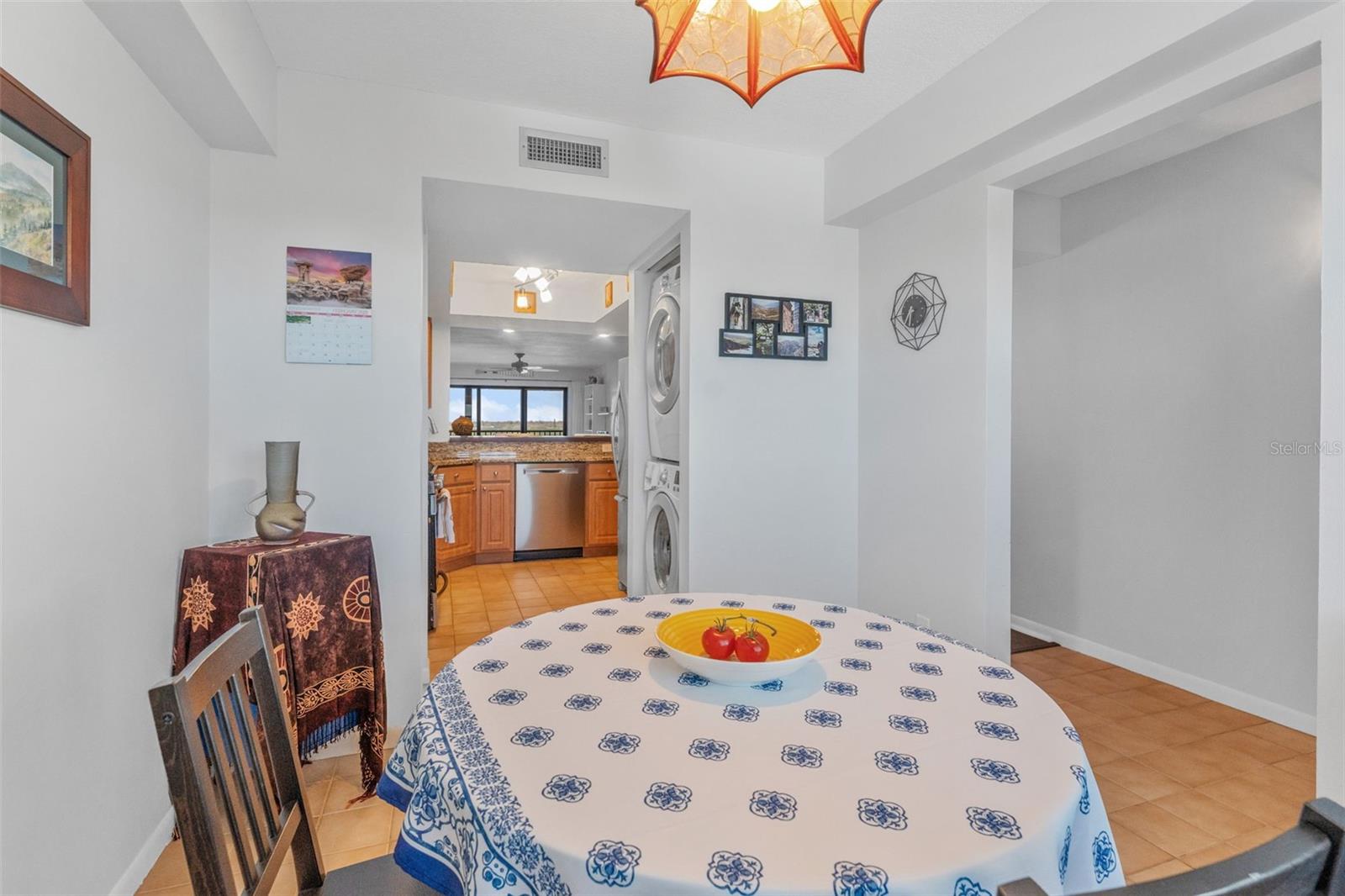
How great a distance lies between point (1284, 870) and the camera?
48 centimetres

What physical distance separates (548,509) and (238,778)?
4.74 meters

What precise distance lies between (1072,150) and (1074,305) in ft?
4.84

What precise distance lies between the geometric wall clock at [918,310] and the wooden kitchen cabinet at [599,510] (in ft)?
10.5

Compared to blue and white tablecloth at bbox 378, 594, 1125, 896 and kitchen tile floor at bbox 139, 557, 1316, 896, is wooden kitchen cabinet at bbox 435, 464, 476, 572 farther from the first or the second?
blue and white tablecloth at bbox 378, 594, 1125, 896

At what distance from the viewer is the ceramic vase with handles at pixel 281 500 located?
2.10 m

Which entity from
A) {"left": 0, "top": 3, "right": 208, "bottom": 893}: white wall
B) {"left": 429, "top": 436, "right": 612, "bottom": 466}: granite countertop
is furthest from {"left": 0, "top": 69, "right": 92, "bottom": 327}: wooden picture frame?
{"left": 429, "top": 436, "right": 612, "bottom": 466}: granite countertop

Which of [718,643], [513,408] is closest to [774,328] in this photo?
[718,643]

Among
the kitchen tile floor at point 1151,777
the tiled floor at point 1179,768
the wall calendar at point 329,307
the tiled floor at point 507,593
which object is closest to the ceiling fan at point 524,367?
the tiled floor at point 507,593

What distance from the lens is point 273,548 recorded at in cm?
199

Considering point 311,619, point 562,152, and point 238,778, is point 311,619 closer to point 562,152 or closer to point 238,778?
Result: point 238,778

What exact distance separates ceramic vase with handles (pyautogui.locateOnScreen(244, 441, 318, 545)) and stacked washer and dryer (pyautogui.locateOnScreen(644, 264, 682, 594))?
5.41 ft

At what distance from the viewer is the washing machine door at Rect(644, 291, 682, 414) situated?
11.1 ft

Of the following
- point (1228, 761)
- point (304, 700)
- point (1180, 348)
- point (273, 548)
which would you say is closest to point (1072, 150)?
point (1180, 348)

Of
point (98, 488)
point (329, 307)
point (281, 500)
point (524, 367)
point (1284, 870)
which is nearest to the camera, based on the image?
point (1284, 870)
